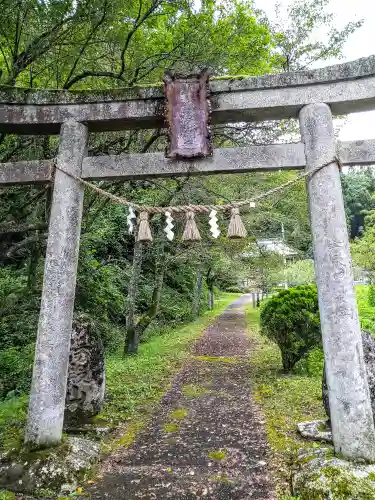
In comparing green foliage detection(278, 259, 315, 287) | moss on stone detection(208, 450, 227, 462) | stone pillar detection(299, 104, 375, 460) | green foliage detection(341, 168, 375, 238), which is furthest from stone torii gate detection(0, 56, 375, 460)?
green foliage detection(341, 168, 375, 238)

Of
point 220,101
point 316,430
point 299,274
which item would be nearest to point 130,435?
point 316,430

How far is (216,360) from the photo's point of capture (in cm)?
1013

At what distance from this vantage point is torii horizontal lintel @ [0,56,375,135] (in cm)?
416

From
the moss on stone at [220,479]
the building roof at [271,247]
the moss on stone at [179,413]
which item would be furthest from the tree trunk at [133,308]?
the moss on stone at [220,479]

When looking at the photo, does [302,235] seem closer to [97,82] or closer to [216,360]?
[216,360]

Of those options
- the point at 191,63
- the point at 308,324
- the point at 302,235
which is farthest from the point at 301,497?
the point at 302,235

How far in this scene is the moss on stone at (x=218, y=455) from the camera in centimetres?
414

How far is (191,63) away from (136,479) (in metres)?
6.80

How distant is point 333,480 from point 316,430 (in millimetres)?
1484

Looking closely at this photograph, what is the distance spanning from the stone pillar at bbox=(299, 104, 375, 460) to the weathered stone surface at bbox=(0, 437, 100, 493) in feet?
9.04

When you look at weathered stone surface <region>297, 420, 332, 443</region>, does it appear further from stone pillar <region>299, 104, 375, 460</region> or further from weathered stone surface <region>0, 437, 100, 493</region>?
weathered stone surface <region>0, 437, 100, 493</region>

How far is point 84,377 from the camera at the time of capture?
532 cm

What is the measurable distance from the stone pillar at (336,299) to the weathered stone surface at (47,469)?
2.75 metres

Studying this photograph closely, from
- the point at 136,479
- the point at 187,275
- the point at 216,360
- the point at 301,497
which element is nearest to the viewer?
the point at 301,497
